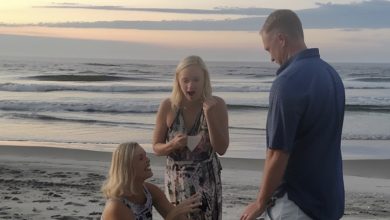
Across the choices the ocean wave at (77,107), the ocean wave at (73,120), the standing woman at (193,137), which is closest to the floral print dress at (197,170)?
the standing woman at (193,137)

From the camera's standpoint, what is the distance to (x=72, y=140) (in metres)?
13.2

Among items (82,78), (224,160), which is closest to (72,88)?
(82,78)

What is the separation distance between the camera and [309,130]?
2820 millimetres

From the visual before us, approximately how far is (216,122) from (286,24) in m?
1.05

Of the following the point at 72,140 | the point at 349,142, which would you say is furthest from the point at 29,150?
the point at 349,142

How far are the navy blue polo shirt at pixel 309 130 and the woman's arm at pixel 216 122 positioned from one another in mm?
857

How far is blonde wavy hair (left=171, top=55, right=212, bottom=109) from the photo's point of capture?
3693 millimetres

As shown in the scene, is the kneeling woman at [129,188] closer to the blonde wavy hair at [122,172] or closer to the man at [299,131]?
the blonde wavy hair at [122,172]

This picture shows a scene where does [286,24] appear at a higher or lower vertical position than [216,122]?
higher

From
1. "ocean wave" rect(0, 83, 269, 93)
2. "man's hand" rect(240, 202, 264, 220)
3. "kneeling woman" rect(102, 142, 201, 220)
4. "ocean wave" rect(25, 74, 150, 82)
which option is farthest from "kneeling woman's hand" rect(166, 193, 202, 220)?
"ocean wave" rect(25, 74, 150, 82)

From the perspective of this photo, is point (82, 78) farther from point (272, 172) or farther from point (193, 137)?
point (272, 172)

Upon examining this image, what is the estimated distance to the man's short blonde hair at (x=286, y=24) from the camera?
9.21 feet

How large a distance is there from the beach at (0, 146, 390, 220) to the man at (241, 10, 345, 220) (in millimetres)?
Answer: 3801

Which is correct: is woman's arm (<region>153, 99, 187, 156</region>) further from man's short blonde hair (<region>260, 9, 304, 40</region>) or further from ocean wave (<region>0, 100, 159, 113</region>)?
ocean wave (<region>0, 100, 159, 113</region>)
